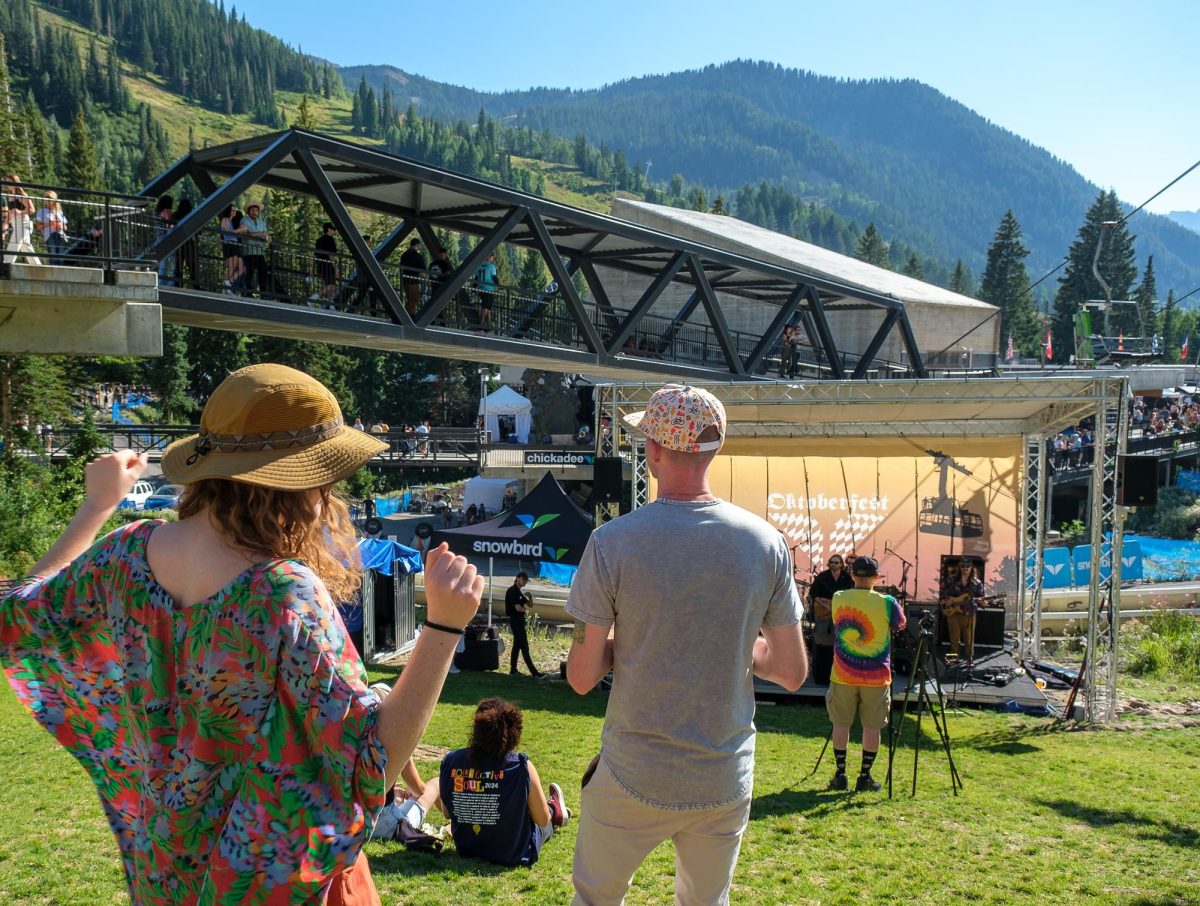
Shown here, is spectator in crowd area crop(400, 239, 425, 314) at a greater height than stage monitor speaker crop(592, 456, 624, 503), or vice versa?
spectator in crowd area crop(400, 239, 425, 314)

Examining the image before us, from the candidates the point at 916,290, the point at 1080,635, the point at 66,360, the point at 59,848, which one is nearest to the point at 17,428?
the point at 66,360

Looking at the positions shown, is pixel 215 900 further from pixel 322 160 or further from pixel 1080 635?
pixel 1080 635

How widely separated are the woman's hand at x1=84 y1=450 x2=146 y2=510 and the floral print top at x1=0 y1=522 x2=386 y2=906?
1.30 feet

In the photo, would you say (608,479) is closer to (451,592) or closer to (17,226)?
(17,226)

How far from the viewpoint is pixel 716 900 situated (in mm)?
3062

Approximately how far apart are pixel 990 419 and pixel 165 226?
43.3ft

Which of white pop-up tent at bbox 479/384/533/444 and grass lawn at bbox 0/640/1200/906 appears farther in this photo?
white pop-up tent at bbox 479/384/533/444

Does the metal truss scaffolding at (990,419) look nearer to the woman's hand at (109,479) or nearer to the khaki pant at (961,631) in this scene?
the khaki pant at (961,631)

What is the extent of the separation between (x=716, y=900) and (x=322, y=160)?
13722 mm

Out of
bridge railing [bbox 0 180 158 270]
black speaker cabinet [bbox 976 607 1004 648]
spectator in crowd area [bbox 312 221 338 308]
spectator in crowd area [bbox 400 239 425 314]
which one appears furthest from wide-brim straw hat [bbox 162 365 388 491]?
black speaker cabinet [bbox 976 607 1004 648]

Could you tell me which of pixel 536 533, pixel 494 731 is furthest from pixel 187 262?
pixel 494 731

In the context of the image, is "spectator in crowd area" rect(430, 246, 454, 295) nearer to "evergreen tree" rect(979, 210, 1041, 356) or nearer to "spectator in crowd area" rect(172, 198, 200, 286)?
"spectator in crowd area" rect(172, 198, 200, 286)

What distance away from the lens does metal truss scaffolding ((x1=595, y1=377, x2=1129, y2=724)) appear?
39.8ft

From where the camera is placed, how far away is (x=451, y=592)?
6.38 ft
